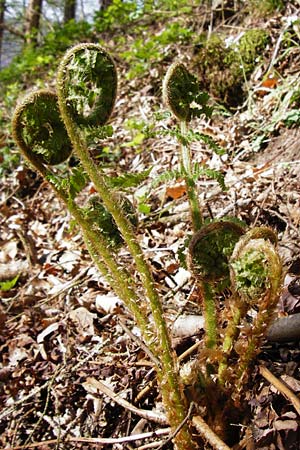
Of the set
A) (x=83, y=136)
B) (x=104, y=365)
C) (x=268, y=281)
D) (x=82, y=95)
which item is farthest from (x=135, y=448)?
(x=82, y=95)

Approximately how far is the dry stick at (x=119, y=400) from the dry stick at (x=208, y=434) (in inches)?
8.0

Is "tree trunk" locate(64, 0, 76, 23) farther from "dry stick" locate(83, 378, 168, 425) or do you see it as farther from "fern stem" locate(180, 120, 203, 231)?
"dry stick" locate(83, 378, 168, 425)

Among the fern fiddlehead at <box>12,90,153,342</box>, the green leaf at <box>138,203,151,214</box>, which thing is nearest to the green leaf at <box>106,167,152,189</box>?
the fern fiddlehead at <box>12,90,153,342</box>

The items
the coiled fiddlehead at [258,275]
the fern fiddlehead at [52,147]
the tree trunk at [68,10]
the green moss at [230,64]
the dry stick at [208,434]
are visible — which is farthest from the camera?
the tree trunk at [68,10]

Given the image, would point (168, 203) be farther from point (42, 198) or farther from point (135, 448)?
point (135, 448)

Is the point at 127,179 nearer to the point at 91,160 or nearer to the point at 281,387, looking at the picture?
the point at 91,160

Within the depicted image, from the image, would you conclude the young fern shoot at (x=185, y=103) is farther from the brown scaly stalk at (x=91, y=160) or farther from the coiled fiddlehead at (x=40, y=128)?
the coiled fiddlehead at (x=40, y=128)

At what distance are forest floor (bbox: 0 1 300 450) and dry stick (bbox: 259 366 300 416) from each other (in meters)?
0.05

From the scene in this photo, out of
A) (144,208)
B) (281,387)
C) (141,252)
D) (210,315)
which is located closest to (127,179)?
(141,252)

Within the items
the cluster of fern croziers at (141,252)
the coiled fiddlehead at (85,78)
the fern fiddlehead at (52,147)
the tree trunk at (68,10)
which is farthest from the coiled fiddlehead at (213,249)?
the tree trunk at (68,10)

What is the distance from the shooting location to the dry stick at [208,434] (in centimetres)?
137

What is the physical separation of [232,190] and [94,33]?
6.13 m

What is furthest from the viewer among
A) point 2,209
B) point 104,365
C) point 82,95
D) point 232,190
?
point 2,209

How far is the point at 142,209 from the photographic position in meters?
2.92
